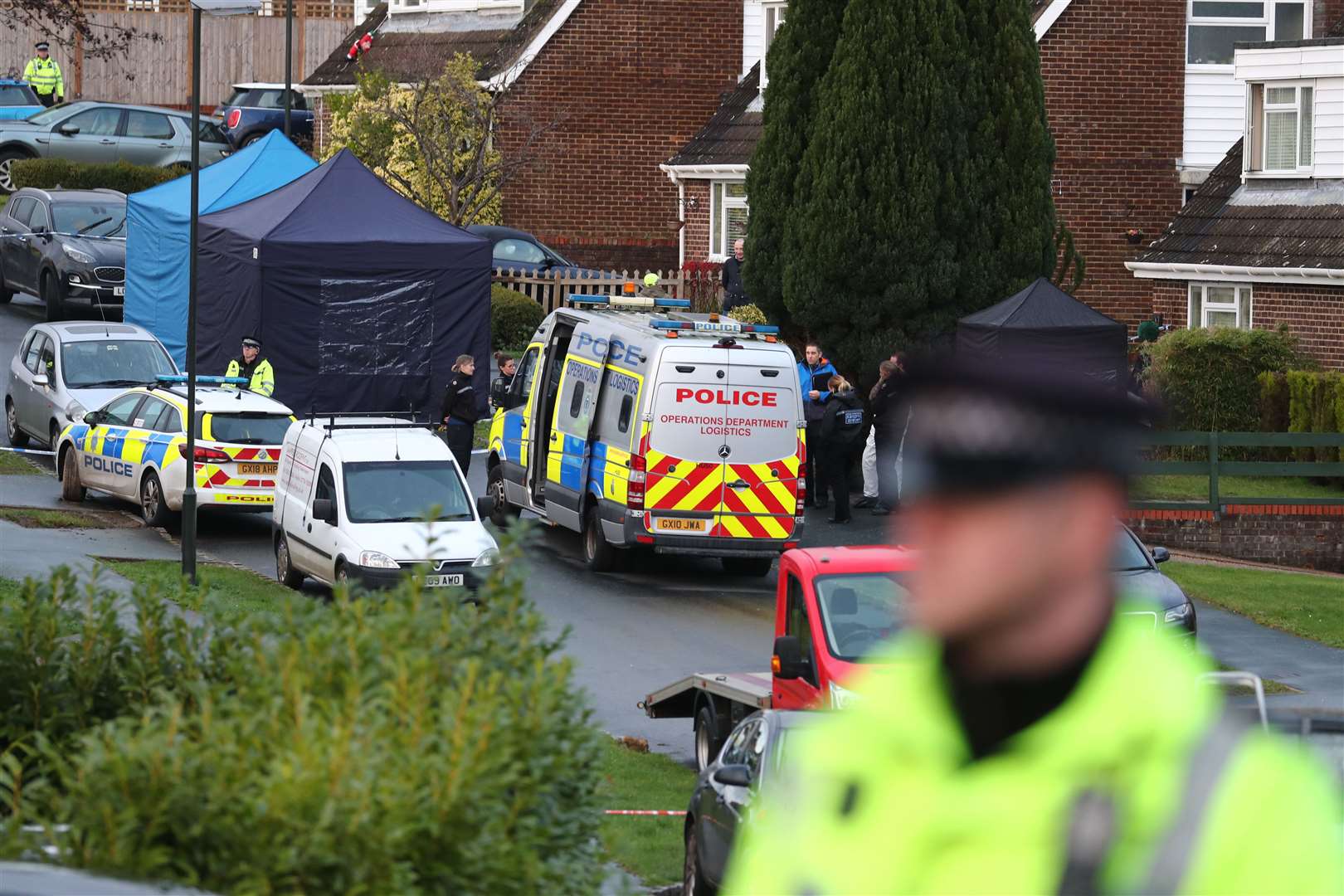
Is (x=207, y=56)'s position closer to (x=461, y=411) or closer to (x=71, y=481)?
(x=71, y=481)

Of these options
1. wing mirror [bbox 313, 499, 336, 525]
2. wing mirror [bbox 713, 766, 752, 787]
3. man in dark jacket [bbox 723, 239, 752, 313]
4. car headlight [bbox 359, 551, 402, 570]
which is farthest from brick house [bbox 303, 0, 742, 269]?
wing mirror [bbox 713, 766, 752, 787]

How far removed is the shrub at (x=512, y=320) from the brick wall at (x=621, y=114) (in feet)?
23.7

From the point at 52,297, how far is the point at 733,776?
25564 mm

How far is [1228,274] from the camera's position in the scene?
29.8 meters

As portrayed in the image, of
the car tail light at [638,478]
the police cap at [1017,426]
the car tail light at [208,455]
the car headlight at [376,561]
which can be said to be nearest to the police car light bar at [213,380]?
the car tail light at [208,455]

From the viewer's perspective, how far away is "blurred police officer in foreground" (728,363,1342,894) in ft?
5.07

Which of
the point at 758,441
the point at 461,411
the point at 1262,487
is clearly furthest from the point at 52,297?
the point at 1262,487

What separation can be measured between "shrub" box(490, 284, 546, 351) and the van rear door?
13785 mm

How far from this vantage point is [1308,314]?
28.8m

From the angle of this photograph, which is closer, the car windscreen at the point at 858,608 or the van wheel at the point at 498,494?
the car windscreen at the point at 858,608

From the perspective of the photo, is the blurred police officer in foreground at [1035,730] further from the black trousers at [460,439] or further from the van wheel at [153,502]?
the black trousers at [460,439]

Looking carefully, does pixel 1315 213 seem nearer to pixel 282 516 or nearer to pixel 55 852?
pixel 282 516

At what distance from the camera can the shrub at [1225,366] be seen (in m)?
27.5

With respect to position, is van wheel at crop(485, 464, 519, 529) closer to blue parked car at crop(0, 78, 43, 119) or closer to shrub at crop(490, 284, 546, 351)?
shrub at crop(490, 284, 546, 351)
